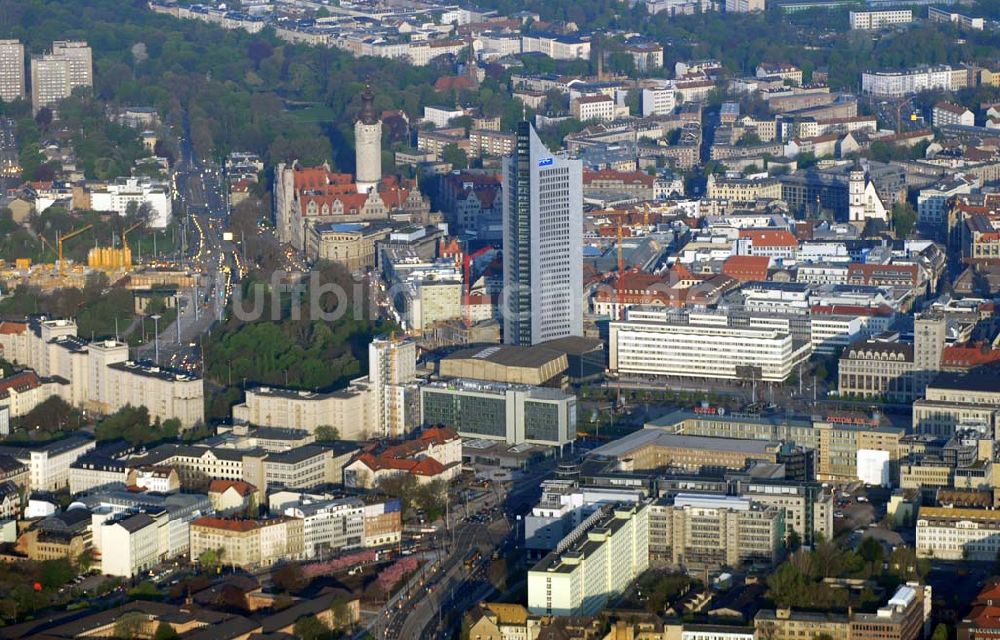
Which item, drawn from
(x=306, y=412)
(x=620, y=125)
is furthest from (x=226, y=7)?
(x=306, y=412)

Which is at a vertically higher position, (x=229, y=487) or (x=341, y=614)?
(x=229, y=487)

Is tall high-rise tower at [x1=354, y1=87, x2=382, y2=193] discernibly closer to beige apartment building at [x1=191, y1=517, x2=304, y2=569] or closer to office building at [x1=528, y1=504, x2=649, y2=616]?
beige apartment building at [x1=191, y1=517, x2=304, y2=569]

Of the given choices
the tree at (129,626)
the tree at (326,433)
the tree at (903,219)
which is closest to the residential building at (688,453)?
the tree at (326,433)

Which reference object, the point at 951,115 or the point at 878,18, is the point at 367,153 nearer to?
the point at 951,115

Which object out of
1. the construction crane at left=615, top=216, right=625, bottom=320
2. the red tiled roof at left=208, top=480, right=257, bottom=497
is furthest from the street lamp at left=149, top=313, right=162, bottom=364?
the red tiled roof at left=208, top=480, right=257, bottom=497

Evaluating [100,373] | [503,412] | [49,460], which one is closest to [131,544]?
[49,460]

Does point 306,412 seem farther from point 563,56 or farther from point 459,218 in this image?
point 563,56

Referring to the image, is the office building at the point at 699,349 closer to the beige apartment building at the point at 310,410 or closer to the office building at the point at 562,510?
the beige apartment building at the point at 310,410
